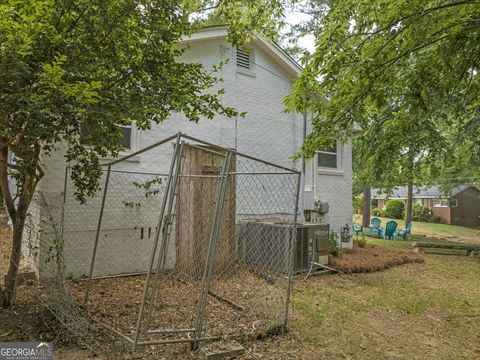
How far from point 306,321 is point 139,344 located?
2.66 m

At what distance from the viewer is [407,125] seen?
5.46m

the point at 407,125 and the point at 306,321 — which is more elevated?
the point at 407,125

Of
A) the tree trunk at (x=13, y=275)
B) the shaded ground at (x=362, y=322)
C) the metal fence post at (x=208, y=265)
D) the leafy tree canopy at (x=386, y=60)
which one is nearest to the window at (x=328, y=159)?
the shaded ground at (x=362, y=322)

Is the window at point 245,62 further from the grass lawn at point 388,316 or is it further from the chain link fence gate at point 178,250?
the grass lawn at point 388,316

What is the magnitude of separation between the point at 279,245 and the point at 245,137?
9.35 feet

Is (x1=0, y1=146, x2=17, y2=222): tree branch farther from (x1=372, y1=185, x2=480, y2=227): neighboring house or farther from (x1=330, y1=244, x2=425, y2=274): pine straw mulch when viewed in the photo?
(x1=372, y1=185, x2=480, y2=227): neighboring house

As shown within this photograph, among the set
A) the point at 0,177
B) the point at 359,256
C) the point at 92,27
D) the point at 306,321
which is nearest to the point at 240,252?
the point at 306,321

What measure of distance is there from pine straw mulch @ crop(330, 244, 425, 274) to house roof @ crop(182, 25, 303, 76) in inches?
202

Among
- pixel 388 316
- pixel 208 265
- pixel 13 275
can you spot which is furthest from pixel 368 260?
pixel 13 275

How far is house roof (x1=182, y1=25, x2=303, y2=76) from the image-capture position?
7820 mm

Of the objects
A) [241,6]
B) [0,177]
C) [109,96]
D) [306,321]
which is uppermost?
[241,6]

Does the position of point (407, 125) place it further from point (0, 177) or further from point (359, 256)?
point (0, 177)

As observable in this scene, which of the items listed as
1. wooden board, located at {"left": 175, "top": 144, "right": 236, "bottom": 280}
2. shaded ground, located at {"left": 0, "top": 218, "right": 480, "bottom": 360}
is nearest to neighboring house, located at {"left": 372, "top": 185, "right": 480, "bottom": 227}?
shaded ground, located at {"left": 0, "top": 218, "right": 480, "bottom": 360}

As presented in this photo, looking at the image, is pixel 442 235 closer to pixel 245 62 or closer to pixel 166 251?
pixel 245 62
